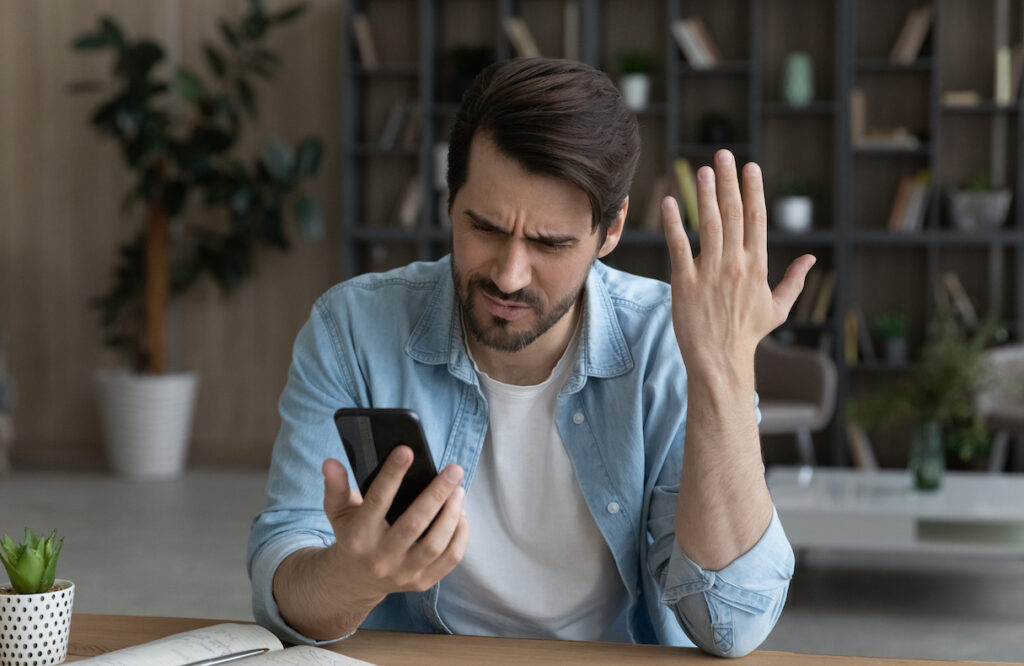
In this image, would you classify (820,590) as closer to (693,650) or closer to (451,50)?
(693,650)

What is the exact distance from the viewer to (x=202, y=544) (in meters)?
4.36

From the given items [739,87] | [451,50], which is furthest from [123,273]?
[739,87]

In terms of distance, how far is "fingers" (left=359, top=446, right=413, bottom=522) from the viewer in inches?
40.1

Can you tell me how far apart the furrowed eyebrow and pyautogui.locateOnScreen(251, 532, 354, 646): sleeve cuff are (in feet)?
1.34

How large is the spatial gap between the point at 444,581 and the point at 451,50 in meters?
4.63

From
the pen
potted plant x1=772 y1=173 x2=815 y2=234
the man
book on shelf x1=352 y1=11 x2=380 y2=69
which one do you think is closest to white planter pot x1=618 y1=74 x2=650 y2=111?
potted plant x1=772 y1=173 x2=815 y2=234

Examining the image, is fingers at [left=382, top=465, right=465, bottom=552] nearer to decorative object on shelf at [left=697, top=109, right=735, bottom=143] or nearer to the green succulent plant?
the green succulent plant

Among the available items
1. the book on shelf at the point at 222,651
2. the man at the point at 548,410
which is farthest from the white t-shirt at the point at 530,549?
the book on shelf at the point at 222,651

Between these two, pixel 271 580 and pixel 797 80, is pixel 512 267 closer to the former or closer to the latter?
pixel 271 580

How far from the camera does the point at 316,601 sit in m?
1.18

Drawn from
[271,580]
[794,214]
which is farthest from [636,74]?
[271,580]

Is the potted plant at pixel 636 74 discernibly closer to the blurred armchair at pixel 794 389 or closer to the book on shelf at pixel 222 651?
the blurred armchair at pixel 794 389

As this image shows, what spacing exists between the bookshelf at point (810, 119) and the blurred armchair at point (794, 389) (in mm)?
457

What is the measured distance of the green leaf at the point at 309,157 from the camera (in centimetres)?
568
